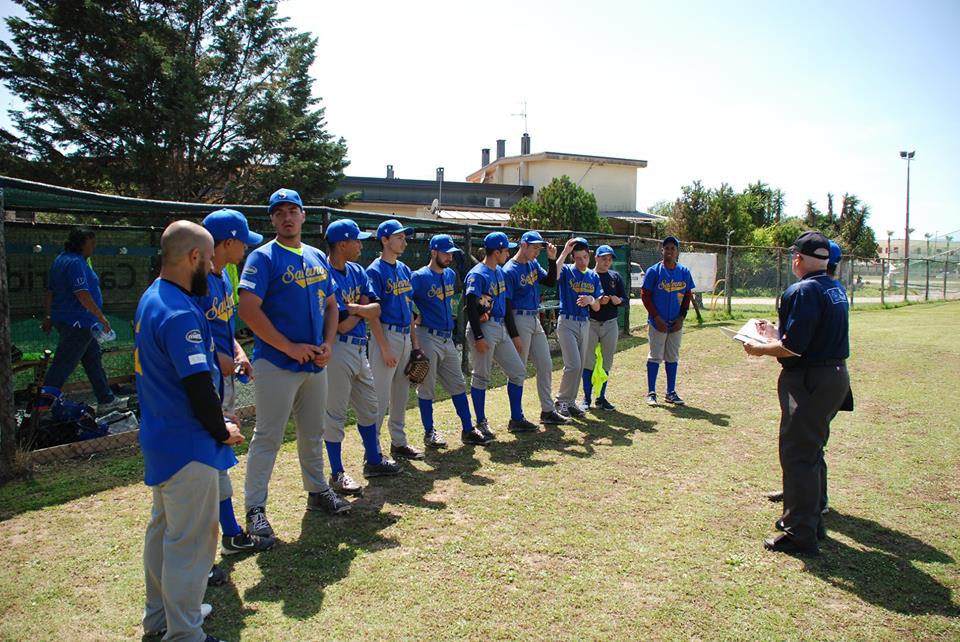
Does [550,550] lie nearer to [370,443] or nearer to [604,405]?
[370,443]

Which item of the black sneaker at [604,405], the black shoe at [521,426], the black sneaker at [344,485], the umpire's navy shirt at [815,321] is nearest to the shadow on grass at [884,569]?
the umpire's navy shirt at [815,321]

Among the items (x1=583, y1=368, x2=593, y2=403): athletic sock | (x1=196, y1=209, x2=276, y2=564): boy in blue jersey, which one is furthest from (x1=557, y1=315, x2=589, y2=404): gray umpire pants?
(x1=196, y1=209, x2=276, y2=564): boy in blue jersey

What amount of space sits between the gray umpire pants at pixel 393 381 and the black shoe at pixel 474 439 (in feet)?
2.49

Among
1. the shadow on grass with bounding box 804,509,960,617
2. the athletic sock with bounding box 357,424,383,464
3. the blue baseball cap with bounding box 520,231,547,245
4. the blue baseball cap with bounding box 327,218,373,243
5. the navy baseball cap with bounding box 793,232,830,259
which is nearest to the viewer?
the shadow on grass with bounding box 804,509,960,617

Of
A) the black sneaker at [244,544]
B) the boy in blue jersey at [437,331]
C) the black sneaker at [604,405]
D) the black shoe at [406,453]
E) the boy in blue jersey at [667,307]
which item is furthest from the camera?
the boy in blue jersey at [667,307]

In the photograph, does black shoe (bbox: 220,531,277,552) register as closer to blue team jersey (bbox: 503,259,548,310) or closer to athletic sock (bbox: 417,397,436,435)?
athletic sock (bbox: 417,397,436,435)

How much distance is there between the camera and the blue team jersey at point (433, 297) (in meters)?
5.94

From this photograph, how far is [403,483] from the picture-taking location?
5.07 meters

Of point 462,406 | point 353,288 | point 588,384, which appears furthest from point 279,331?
point 588,384

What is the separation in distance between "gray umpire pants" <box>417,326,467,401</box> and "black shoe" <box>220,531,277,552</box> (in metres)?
2.37

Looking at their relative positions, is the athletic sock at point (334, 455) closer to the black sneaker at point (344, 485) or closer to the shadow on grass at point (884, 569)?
the black sneaker at point (344, 485)

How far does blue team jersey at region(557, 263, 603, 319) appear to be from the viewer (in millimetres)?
7113

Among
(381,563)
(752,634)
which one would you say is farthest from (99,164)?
(752,634)

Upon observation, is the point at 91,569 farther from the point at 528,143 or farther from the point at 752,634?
the point at 528,143
